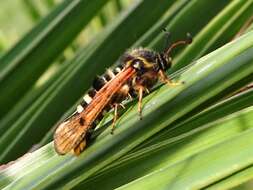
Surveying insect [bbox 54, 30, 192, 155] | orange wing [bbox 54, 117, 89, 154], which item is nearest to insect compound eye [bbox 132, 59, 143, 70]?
insect [bbox 54, 30, 192, 155]

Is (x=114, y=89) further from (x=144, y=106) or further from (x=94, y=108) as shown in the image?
(x=144, y=106)

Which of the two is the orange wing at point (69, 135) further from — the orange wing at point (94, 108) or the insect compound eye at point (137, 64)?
the insect compound eye at point (137, 64)

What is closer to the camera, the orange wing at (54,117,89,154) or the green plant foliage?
the green plant foliage

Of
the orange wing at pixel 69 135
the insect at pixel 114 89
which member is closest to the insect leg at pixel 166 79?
the insect at pixel 114 89

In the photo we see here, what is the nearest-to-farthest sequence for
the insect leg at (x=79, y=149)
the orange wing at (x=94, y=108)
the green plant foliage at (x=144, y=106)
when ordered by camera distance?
the green plant foliage at (x=144, y=106), the insect leg at (x=79, y=149), the orange wing at (x=94, y=108)

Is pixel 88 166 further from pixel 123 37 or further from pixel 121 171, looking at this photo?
pixel 123 37

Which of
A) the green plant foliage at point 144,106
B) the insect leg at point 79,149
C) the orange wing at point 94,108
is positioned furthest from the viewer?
Answer: the orange wing at point 94,108

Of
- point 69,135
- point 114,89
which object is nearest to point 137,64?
point 114,89

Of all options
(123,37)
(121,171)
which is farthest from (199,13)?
(121,171)

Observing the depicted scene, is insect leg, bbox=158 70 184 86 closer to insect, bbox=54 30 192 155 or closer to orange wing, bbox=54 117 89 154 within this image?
insect, bbox=54 30 192 155

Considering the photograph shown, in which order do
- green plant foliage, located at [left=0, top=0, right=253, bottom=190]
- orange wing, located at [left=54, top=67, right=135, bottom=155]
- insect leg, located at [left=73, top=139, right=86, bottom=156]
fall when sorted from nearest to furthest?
green plant foliage, located at [left=0, top=0, right=253, bottom=190] → insect leg, located at [left=73, top=139, right=86, bottom=156] → orange wing, located at [left=54, top=67, right=135, bottom=155]
